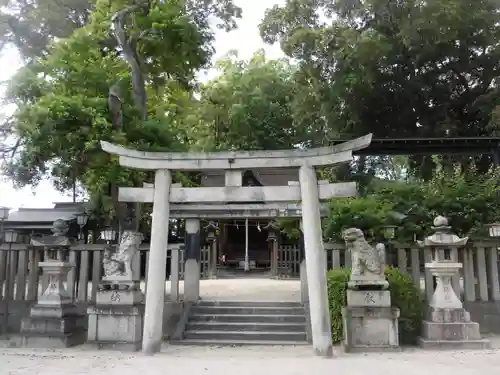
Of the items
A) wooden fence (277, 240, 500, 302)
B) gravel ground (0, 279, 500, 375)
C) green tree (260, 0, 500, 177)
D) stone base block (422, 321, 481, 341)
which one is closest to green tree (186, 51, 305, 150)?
green tree (260, 0, 500, 177)

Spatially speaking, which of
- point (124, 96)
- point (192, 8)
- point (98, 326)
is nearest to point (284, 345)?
point (98, 326)

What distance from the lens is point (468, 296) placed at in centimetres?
1055

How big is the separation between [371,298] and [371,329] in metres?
0.58

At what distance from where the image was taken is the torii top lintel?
9.05m

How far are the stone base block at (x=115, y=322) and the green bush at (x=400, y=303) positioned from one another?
4.04m

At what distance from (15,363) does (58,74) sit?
674 cm

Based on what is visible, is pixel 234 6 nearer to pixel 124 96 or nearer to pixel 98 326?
pixel 124 96

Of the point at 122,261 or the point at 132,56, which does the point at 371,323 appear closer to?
the point at 122,261

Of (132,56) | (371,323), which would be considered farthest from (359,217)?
(132,56)

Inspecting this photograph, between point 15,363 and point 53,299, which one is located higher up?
point 53,299

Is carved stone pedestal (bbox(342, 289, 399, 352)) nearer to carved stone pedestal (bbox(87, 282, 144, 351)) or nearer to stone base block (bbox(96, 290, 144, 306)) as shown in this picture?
carved stone pedestal (bbox(87, 282, 144, 351))

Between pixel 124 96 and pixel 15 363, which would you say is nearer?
pixel 15 363

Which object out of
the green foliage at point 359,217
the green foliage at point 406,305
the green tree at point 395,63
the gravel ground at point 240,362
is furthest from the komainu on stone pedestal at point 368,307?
the green tree at point 395,63

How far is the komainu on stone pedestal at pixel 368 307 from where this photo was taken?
888cm
